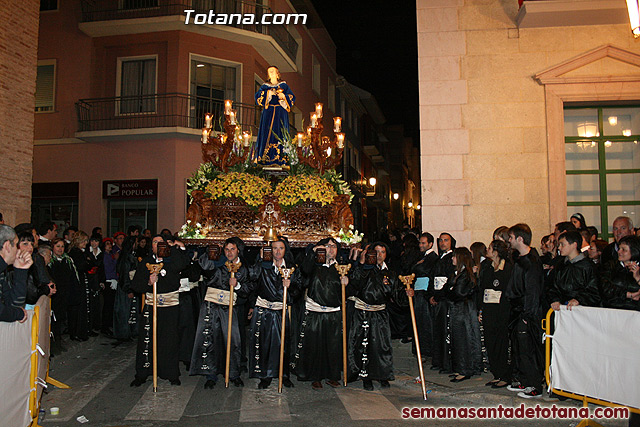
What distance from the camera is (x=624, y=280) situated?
5.09m

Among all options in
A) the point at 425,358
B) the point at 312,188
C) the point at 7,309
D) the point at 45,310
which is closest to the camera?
the point at 7,309

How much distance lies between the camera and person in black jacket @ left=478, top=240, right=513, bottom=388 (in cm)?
664

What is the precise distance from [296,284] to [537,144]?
16.8 feet

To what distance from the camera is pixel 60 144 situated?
1805cm

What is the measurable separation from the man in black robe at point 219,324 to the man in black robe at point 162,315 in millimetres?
310

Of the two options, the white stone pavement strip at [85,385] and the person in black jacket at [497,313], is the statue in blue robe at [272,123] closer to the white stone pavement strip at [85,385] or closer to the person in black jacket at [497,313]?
the white stone pavement strip at [85,385]

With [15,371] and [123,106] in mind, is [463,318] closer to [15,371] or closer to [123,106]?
[15,371]

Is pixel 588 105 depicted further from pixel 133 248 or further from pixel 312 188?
pixel 133 248

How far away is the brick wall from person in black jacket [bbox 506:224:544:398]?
1045 centimetres

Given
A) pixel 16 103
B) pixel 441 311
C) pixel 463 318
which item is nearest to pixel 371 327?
pixel 441 311

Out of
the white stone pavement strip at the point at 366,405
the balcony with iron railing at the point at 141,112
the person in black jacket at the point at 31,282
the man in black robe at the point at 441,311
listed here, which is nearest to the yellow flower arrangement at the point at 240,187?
the man in black robe at the point at 441,311

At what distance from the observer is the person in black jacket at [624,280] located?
4957 millimetres

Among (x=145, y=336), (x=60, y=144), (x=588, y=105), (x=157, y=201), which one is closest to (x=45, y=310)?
(x=145, y=336)

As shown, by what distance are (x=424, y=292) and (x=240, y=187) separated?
3.55m
